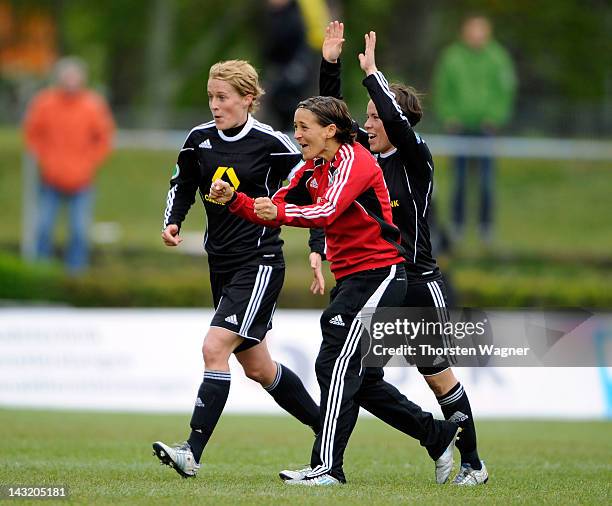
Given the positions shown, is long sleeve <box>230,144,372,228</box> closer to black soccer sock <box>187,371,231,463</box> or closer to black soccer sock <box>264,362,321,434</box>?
black soccer sock <box>187,371,231,463</box>

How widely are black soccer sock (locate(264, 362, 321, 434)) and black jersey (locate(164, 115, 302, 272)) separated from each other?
83cm

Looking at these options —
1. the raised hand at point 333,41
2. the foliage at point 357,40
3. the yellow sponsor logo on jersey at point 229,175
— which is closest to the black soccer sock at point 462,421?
the yellow sponsor logo on jersey at point 229,175

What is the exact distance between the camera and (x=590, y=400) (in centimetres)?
1241

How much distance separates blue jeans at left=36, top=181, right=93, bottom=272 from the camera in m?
16.4

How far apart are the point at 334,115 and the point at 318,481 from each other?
2046mm

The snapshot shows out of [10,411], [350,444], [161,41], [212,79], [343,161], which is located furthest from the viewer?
[161,41]

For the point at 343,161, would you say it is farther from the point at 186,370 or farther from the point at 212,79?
the point at 186,370

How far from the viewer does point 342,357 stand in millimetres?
6836

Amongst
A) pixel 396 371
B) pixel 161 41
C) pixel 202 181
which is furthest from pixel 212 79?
pixel 161 41

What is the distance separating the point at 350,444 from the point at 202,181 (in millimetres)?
3182

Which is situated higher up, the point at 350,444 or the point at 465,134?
the point at 465,134

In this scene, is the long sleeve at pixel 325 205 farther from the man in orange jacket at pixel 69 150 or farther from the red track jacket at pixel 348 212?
the man in orange jacket at pixel 69 150

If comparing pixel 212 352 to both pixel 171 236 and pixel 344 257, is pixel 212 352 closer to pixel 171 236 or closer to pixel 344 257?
pixel 171 236

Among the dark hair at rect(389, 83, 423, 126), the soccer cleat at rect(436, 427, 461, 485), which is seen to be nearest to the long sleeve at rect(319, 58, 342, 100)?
the dark hair at rect(389, 83, 423, 126)
